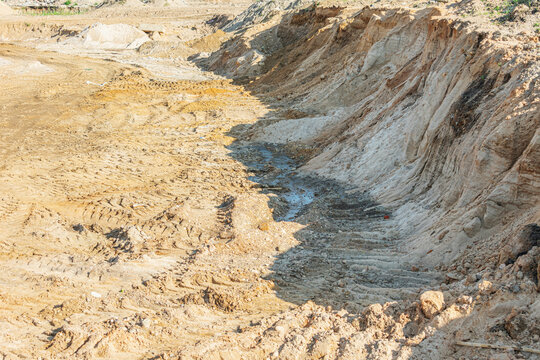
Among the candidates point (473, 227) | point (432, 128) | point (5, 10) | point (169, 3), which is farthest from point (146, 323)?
point (5, 10)

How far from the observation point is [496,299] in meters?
5.15

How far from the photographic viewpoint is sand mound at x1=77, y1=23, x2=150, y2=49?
3388 centimetres

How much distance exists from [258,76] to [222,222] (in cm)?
1461

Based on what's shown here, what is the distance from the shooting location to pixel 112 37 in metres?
34.2

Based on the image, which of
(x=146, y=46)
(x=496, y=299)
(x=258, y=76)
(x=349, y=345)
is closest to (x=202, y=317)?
(x=349, y=345)

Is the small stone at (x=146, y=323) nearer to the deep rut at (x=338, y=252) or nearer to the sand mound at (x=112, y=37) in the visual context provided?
the deep rut at (x=338, y=252)

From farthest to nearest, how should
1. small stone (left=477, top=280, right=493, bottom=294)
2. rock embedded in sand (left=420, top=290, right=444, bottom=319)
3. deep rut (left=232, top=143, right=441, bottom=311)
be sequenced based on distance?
deep rut (left=232, top=143, right=441, bottom=311)
rock embedded in sand (left=420, top=290, right=444, bottom=319)
small stone (left=477, top=280, right=493, bottom=294)

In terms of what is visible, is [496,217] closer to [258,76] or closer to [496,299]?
[496,299]

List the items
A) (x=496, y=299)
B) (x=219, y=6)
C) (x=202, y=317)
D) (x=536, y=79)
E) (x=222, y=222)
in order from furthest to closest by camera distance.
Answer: (x=219, y=6) → (x=222, y=222) → (x=536, y=79) → (x=202, y=317) → (x=496, y=299)

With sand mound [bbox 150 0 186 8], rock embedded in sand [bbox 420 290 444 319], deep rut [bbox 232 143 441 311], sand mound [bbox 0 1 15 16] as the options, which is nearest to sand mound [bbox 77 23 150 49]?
sand mound [bbox 150 0 186 8]

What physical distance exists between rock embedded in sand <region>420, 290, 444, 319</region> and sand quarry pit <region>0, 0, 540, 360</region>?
1cm

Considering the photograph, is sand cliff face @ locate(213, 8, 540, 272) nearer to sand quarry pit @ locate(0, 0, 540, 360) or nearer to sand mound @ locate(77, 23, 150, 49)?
sand quarry pit @ locate(0, 0, 540, 360)

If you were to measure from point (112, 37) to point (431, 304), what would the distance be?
3310 centimetres

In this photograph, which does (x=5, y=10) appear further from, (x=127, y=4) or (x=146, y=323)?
(x=146, y=323)
